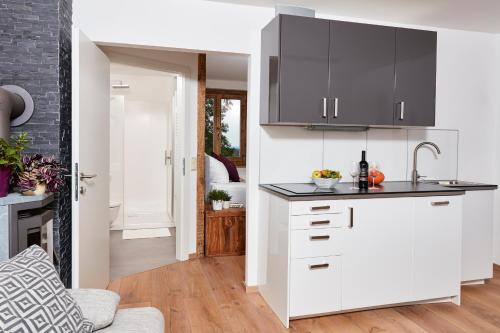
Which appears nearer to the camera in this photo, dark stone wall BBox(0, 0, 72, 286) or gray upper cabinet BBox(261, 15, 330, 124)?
dark stone wall BBox(0, 0, 72, 286)

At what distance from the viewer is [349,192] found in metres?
2.73

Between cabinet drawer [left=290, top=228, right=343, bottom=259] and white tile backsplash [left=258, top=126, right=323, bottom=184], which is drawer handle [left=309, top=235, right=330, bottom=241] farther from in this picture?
white tile backsplash [left=258, top=126, right=323, bottom=184]

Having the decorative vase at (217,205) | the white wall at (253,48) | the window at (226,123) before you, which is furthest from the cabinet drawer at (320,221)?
the window at (226,123)

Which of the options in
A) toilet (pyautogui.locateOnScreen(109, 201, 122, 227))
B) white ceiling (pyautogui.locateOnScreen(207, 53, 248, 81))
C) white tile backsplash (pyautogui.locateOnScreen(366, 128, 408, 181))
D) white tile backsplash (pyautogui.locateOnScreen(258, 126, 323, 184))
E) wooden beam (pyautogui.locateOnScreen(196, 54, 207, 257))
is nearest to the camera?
white tile backsplash (pyautogui.locateOnScreen(258, 126, 323, 184))

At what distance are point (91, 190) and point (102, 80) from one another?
0.88 m

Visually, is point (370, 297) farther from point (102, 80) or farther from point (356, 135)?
point (102, 80)

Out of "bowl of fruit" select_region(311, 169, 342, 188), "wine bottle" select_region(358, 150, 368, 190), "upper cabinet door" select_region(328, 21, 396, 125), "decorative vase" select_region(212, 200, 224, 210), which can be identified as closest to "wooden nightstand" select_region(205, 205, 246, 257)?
"decorative vase" select_region(212, 200, 224, 210)

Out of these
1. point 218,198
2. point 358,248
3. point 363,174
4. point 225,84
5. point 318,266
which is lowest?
point 318,266

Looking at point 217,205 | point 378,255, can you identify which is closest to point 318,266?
point 378,255

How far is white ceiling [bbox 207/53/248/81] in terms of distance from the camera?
191 inches

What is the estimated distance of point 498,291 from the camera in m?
3.29

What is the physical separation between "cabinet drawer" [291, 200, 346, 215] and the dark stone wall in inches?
62.7

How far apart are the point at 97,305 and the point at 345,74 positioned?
2372 millimetres

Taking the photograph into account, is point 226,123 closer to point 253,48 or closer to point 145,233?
point 145,233
